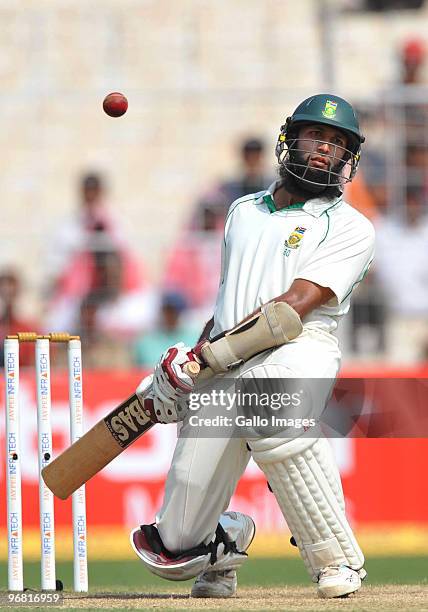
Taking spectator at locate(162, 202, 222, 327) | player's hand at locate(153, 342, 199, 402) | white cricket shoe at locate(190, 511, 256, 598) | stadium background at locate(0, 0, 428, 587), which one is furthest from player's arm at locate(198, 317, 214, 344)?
spectator at locate(162, 202, 222, 327)

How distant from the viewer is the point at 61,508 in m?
8.08

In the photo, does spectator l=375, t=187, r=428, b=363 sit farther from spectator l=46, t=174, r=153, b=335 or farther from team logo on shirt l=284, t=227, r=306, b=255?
team logo on shirt l=284, t=227, r=306, b=255

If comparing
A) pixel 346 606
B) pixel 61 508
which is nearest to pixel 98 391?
pixel 61 508

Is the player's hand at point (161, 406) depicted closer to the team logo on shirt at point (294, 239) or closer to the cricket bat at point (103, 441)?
the cricket bat at point (103, 441)

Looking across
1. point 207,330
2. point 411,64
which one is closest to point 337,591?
point 207,330

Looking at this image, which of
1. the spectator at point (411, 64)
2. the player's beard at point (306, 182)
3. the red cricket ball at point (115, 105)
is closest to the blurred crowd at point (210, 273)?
the spectator at point (411, 64)

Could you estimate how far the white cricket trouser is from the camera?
4902mm

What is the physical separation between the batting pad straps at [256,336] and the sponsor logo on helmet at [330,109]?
0.73 m

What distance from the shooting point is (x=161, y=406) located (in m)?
4.91

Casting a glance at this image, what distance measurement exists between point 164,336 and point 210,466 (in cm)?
375

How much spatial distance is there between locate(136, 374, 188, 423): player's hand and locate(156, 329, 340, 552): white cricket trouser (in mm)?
88

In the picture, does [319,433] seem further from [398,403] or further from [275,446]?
[398,403]

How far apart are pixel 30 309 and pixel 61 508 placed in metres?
1.46

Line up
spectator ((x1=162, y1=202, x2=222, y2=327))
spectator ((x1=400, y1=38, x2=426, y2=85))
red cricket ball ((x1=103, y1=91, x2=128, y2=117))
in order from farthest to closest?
spectator ((x1=400, y1=38, x2=426, y2=85)) < spectator ((x1=162, y1=202, x2=222, y2=327)) < red cricket ball ((x1=103, y1=91, x2=128, y2=117))
